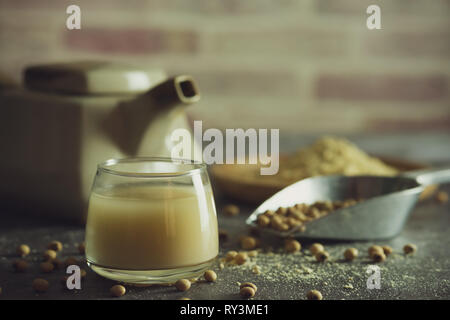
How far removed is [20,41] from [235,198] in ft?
2.64

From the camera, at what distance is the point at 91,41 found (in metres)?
1.60

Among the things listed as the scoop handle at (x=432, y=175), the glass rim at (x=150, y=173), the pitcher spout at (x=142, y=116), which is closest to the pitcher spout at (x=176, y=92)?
the pitcher spout at (x=142, y=116)

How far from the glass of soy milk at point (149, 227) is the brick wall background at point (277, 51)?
97 cm

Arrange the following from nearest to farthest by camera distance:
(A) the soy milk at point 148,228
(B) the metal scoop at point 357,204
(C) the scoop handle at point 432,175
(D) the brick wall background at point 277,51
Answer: (A) the soy milk at point 148,228 → (B) the metal scoop at point 357,204 → (C) the scoop handle at point 432,175 → (D) the brick wall background at point 277,51

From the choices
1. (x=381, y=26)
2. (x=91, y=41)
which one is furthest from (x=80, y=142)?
(x=381, y=26)

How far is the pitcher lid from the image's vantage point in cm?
92

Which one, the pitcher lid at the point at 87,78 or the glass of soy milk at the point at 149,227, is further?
the pitcher lid at the point at 87,78

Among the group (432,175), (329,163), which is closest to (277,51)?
(329,163)

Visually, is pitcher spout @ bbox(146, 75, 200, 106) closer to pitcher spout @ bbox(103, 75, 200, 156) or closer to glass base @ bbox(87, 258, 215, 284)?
pitcher spout @ bbox(103, 75, 200, 156)

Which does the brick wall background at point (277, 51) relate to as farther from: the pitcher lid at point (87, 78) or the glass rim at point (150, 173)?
the glass rim at point (150, 173)

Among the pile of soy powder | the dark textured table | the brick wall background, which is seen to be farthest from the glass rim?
the brick wall background

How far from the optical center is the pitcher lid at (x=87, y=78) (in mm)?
925

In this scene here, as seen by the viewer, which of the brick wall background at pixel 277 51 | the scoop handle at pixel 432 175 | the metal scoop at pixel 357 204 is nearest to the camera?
the metal scoop at pixel 357 204
